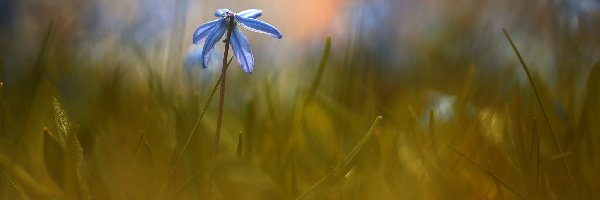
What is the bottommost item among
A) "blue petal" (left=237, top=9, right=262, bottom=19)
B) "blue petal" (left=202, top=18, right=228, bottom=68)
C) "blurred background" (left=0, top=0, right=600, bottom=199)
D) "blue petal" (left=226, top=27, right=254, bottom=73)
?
"blurred background" (left=0, top=0, right=600, bottom=199)

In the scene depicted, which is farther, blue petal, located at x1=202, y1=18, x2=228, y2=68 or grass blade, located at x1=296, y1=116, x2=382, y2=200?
blue petal, located at x1=202, y1=18, x2=228, y2=68

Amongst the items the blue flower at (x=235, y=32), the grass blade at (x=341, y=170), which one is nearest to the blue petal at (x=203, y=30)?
the blue flower at (x=235, y=32)

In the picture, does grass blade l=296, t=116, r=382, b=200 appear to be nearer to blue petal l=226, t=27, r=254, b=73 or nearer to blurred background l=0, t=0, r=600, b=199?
blurred background l=0, t=0, r=600, b=199

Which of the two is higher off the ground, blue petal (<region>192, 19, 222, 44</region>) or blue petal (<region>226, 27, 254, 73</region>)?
blue petal (<region>192, 19, 222, 44</region>)

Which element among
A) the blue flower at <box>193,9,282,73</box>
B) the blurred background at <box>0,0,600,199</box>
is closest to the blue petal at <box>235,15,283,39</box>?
the blue flower at <box>193,9,282,73</box>

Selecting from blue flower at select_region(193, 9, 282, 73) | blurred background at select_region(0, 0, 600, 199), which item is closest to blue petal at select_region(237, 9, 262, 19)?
blue flower at select_region(193, 9, 282, 73)

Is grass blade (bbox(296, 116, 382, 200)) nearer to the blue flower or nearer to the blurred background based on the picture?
the blurred background
